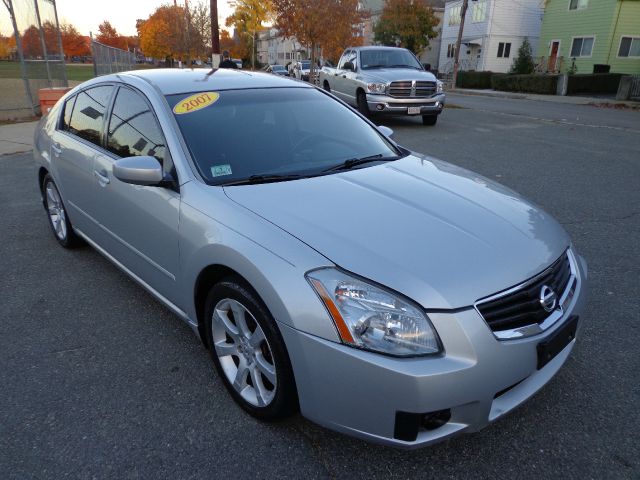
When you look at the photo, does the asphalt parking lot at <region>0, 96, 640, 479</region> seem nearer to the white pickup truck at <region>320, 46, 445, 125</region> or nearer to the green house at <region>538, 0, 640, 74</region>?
the white pickup truck at <region>320, 46, 445, 125</region>

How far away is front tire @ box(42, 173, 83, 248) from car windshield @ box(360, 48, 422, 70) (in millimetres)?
Result: 9973

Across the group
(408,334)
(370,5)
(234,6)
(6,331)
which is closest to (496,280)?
(408,334)

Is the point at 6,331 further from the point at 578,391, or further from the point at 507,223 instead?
the point at 578,391

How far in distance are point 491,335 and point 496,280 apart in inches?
9.2

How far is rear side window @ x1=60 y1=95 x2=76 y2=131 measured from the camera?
4.14m

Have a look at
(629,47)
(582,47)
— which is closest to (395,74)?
(629,47)

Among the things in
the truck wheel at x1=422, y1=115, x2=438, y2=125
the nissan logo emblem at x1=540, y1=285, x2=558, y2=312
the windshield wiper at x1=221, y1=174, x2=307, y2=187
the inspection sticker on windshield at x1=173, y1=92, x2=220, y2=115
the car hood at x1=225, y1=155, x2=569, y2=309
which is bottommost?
the truck wheel at x1=422, y1=115, x2=438, y2=125

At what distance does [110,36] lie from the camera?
100375mm

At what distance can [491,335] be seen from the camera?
189 cm

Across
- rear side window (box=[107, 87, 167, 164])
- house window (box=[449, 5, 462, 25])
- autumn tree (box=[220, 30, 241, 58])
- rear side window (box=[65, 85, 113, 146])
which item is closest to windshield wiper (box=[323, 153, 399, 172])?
rear side window (box=[107, 87, 167, 164])

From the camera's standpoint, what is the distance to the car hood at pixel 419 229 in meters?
1.95

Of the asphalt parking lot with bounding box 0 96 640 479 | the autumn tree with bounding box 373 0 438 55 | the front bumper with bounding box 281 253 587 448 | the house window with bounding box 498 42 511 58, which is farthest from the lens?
the autumn tree with bounding box 373 0 438 55

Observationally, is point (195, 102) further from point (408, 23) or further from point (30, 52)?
point (408, 23)

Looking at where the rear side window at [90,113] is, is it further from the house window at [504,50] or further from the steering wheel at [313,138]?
the house window at [504,50]
